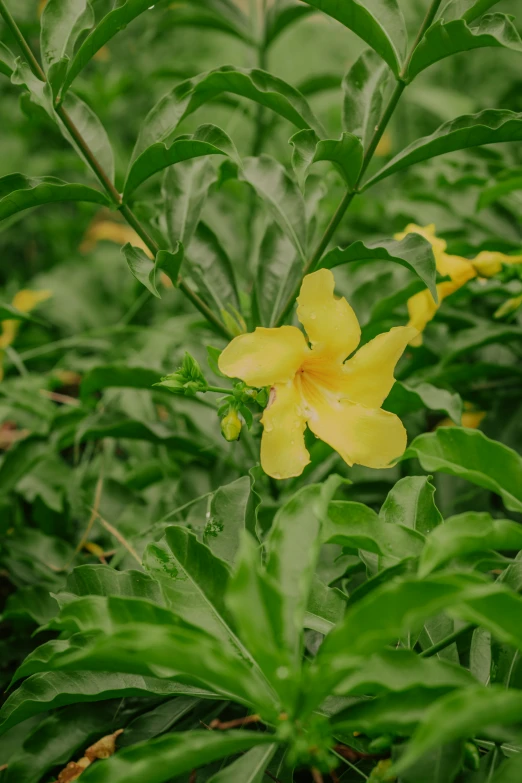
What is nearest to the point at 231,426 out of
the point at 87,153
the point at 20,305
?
the point at 87,153

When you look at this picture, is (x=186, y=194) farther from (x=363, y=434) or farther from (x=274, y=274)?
(x=363, y=434)

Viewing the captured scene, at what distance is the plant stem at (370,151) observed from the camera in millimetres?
736

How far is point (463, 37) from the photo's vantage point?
663mm

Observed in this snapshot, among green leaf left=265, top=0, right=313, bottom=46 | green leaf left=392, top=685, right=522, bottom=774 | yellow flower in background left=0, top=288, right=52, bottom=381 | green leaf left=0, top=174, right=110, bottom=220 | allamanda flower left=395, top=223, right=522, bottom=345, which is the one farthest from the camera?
yellow flower in background left=0, top=288, right=52, bottom=381

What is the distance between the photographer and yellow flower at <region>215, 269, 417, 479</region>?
0.68 m

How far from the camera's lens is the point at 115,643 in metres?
0.44

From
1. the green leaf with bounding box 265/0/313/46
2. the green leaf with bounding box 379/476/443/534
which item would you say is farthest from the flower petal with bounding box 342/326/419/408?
the green leaf with bounding box 265/0/313/46

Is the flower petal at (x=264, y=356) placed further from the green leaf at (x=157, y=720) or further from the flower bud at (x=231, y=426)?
the green leaf at (x=157, y=720)

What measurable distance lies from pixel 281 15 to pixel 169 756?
1.50 metres

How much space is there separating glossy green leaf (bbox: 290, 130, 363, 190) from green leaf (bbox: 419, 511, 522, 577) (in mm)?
375

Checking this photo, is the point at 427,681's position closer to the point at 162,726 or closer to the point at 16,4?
the point at 162,726

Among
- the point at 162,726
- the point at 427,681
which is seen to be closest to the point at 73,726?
the point at 162,726

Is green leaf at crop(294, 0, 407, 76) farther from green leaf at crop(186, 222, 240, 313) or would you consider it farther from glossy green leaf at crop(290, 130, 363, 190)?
green leaf at crop(186, 222, 240, 313)

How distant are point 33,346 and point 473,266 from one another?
111 centimetres
